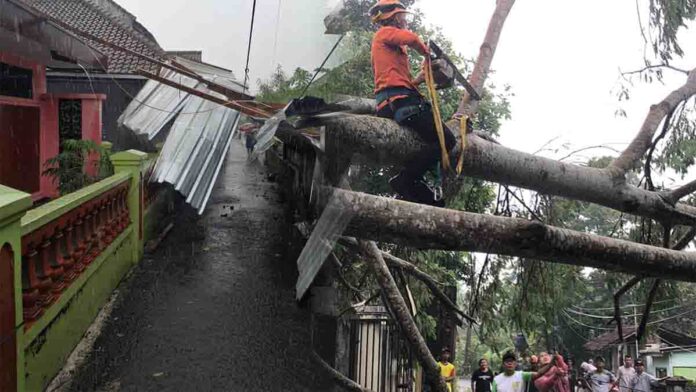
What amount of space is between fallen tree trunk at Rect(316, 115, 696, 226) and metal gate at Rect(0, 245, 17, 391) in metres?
1.82

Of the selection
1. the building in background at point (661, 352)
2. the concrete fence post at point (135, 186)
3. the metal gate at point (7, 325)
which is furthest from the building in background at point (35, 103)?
the building in background at point (661, 352)

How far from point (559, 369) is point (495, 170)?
10.5ft

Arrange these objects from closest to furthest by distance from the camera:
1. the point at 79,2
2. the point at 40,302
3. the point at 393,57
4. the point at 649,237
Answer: the point at 40,302 < the point at 393,57 < the point at 649,237 < the point at 79,2

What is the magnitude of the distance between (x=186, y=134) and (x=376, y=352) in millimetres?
4079

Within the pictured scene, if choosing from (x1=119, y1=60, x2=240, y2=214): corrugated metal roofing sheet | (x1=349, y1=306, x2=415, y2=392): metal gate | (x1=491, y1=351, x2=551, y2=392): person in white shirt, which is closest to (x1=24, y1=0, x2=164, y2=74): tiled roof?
(x1=119, y1=60, x2=240, y2=214): corrugated metal roofing sheet

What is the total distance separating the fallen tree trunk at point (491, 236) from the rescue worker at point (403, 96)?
1.99 feet

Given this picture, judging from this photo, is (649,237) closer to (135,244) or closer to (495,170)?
(495,170)

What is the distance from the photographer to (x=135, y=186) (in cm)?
648

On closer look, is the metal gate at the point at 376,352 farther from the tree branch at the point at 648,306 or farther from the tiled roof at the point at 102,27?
the tiled roof at the point at 102,27

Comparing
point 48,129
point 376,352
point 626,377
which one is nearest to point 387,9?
point 376,352

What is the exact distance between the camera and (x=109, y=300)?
18.1 ft

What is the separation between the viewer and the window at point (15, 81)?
25.4 ft

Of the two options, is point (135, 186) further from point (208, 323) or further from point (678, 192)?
point (678, 192)

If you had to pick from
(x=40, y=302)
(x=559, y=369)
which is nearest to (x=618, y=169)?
(x=559, y=369)
